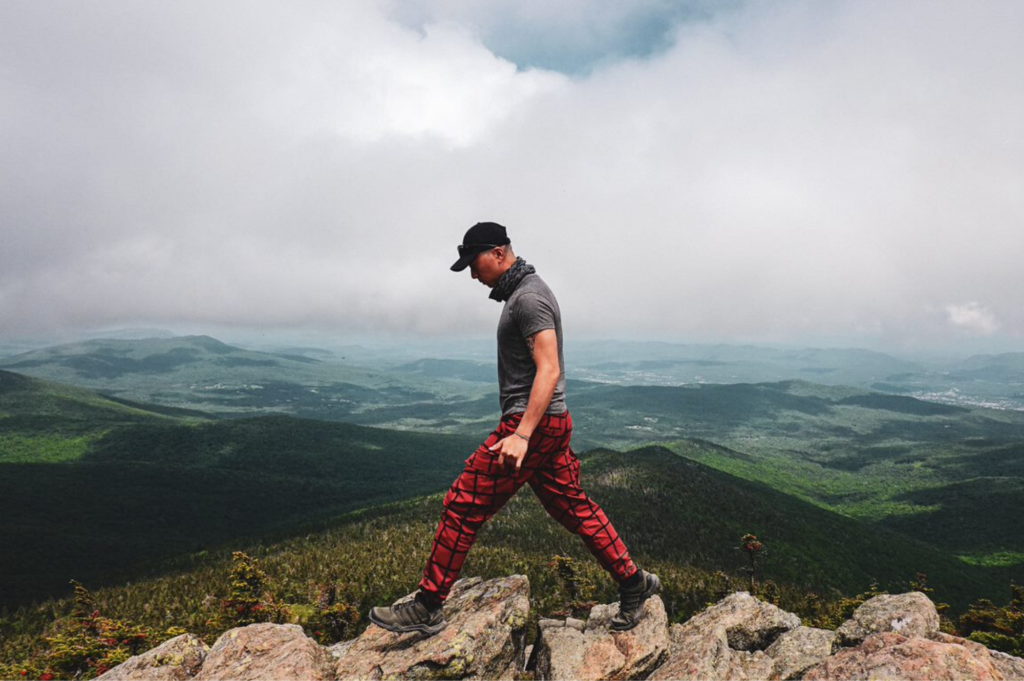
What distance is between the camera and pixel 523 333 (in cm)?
567

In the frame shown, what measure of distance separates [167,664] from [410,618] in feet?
19.5

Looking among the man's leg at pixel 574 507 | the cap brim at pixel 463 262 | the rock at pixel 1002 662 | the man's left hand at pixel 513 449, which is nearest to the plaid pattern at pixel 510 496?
the man's leg at pixel 574 507

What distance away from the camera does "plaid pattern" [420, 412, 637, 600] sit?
5.91m

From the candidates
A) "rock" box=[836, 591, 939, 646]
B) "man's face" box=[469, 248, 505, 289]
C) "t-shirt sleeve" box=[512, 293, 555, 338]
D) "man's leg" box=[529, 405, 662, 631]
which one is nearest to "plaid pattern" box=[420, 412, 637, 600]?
"man's leg" box=[529, 405, 662, 631]

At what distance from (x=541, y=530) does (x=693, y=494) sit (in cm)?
7464

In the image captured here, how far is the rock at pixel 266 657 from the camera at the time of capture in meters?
7.39

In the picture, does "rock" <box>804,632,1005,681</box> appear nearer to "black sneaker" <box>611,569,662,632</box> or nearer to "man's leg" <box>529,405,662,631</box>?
"black sneaker" <box>611,569,662,632</box>

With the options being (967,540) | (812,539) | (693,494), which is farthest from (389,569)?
(967,540)

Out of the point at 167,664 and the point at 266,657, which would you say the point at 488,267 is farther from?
the point at 167,664

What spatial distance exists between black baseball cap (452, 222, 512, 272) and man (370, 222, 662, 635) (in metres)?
0.01

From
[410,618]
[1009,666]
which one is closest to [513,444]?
[410,618]

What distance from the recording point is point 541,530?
89938mm

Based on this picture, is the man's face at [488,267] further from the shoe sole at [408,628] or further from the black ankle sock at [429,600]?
the shoe sole at [408,628]

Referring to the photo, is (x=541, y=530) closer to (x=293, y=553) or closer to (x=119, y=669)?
(x=293, y=553)
